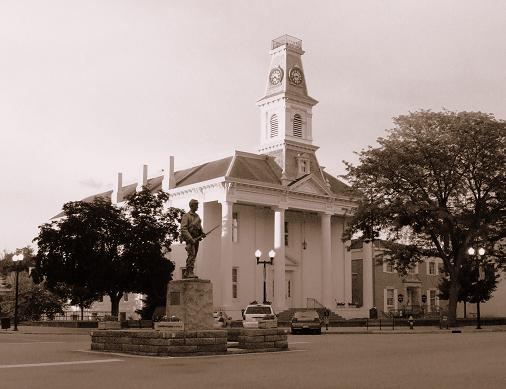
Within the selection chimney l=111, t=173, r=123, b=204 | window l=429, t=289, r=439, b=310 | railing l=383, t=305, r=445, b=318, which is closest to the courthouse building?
chimney l=111, t=173, r=123, b=204

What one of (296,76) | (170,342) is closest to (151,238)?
(296,76)

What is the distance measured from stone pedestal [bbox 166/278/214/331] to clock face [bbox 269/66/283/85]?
4020 cm

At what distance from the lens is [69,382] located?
488 inches

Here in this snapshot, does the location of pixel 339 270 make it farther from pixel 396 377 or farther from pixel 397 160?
pixel 396 377

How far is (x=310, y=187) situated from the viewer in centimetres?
5612

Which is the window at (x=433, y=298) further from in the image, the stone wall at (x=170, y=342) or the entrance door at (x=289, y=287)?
the stone wall at (x=170, y=342)

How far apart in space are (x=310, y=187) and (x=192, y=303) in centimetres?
3725

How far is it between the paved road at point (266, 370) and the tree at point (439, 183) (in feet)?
67.3

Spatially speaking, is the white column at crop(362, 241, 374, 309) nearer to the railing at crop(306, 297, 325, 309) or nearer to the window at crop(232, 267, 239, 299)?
the railing at crop(306, 297, 325, 309)

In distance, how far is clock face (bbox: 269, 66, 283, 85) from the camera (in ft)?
191

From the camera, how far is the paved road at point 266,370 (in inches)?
478

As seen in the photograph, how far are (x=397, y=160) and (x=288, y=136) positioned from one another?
18.3m

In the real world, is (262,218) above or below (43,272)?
above

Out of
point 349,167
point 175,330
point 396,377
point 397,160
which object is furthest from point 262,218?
point 396,377
